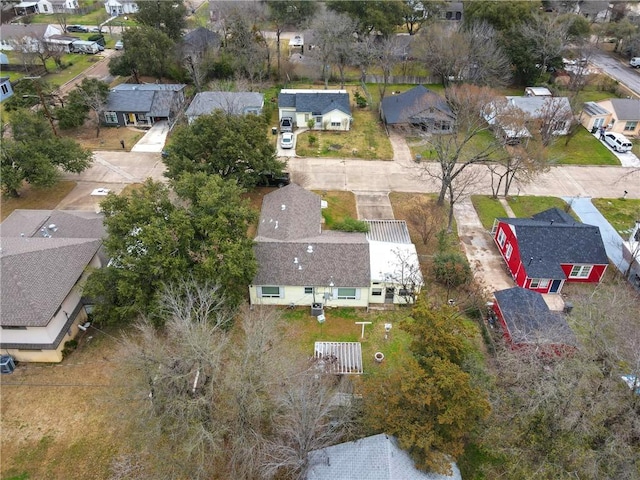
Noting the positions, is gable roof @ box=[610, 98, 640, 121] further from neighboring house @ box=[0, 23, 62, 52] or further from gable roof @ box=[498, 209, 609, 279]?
neighboring house @ box=[0, 23, 62, 52]

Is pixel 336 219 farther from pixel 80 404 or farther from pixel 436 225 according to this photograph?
pixel 80 404

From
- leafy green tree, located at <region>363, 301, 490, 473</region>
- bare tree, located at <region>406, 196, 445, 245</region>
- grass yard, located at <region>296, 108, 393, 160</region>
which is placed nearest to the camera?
leafy green tree, located at <region>363, 301, 490, 473</region>

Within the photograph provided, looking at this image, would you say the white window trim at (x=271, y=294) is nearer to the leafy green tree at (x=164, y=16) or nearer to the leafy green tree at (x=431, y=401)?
the leafy green tree at (x=431, y=401)

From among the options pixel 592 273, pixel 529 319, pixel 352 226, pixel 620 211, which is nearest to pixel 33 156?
pixel 352 226

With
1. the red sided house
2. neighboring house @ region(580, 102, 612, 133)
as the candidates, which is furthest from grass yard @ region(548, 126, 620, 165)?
the red sided house

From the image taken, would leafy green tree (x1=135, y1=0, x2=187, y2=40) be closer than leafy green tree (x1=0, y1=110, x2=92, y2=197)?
No

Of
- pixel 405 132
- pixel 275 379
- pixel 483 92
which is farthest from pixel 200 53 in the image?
pixel 275 379
